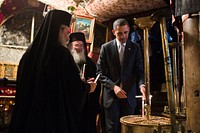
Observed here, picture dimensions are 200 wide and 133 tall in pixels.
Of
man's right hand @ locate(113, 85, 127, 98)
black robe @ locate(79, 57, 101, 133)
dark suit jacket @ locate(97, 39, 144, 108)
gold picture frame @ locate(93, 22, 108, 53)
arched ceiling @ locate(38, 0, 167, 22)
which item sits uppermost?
arched ceiling @ locate(38, 0, 167, 22)

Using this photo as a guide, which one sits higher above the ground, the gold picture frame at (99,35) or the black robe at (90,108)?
the gold picture frame at (99,35)

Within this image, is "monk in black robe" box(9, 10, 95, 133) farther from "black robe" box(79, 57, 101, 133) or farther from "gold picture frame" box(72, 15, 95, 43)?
"gold picture frame" box(72, 15, 95, 43)

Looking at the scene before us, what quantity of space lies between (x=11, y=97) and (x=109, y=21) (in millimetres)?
2636

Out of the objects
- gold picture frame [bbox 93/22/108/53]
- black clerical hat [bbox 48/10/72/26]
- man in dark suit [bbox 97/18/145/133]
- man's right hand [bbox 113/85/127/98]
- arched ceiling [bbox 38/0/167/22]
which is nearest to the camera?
black clerical hat [bbox 48/10/72/26]

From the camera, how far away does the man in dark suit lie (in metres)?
3.17

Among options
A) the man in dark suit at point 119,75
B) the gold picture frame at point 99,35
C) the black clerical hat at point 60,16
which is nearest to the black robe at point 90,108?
the man in dark suit at point 119,75

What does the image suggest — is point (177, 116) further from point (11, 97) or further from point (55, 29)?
point (11, 97)

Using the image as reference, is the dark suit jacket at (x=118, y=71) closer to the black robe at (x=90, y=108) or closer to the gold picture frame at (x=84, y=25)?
the black robe at (x=90, y=108)

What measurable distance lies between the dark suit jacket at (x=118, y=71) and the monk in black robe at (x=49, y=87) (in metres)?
0.81

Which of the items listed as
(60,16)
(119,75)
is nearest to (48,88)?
(60,16)

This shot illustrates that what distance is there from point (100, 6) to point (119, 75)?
171cm

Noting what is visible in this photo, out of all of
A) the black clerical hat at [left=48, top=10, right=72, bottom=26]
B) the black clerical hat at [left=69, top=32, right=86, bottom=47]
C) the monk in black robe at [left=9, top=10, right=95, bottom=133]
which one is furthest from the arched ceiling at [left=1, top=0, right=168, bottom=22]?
the monk in black robe at [left=9, top=10, right=95, bottom=133]

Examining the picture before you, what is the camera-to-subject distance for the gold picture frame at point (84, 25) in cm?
501

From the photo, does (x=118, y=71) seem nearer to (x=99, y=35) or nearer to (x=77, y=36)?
(x=77, y=36)
